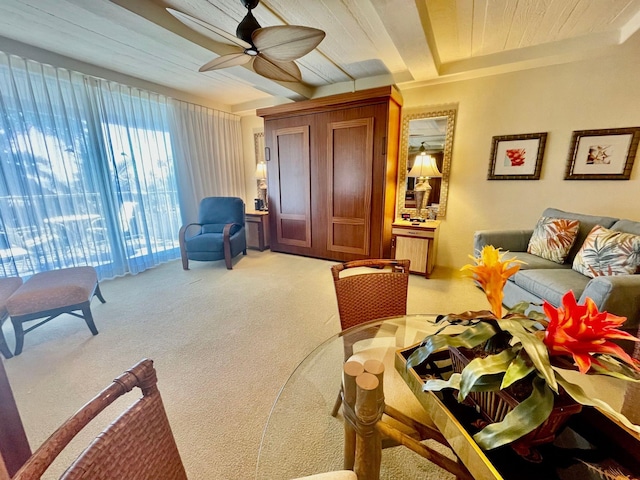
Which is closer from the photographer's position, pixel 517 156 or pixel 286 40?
pixel 286 40

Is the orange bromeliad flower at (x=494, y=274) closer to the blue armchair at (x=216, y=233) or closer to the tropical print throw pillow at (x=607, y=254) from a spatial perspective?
the tropical print throw pillow at (x=607, y=254)

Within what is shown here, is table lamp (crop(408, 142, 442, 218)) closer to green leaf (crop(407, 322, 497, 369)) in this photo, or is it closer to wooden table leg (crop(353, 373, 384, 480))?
green leaf (crop(407, 322, 497, 369))

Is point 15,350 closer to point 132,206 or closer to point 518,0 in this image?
point 132,206

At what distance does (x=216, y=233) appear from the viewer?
388 centimetres

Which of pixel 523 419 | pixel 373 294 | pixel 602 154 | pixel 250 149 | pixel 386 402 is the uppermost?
pixel 250 149

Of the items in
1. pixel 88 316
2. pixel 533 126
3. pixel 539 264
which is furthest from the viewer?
pixel 533 126

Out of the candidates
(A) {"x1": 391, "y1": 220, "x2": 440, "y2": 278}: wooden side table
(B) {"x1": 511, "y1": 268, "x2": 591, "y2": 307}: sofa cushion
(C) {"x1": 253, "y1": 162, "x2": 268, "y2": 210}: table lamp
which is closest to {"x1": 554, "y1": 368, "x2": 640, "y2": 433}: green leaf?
(B) {"x1": 511, "y1": 268, "x2": 591, "y2": 307}: sofa cushion

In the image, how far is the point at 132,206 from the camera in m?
3.43

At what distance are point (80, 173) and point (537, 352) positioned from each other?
4.07 m

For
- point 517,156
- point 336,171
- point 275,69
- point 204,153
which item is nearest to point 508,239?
point 517,156

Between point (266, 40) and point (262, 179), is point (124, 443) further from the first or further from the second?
point (262, 179)

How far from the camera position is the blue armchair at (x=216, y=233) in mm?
3512

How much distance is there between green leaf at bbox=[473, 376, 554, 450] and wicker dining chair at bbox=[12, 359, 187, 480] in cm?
73

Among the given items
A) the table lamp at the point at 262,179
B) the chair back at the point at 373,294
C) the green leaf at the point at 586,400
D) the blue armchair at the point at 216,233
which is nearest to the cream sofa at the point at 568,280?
the chair back at the point at 373,294
